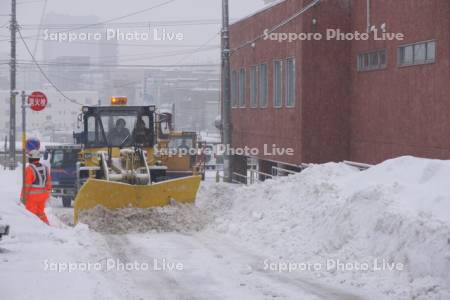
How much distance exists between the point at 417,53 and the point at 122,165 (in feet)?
25.5

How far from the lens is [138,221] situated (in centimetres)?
1652

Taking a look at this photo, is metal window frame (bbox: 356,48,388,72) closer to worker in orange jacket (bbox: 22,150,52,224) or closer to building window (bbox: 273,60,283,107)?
building window (bbox: 273,60,283,107)

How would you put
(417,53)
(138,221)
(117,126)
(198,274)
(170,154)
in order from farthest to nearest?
(170,154) < (117,126) < (417,53) < (138,221) < (198,274)

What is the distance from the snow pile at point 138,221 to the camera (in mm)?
16266

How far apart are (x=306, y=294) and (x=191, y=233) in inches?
255

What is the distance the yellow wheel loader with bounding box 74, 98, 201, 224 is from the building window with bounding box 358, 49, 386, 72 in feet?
20.6

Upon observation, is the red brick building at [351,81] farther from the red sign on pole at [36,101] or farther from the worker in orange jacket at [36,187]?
the worker in orange jacket at [36,187]

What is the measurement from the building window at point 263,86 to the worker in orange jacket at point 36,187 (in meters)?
13.3

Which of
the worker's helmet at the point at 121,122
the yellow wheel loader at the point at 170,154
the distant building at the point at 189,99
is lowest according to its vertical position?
the yellow wheel loader at the point at 170,154

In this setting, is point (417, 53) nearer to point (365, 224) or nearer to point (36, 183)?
point (365, 224)

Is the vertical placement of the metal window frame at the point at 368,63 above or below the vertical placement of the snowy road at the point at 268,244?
above

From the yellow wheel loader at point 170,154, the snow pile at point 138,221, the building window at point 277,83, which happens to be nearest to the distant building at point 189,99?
the building window at point 277,83

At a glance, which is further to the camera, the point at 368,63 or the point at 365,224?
the point at 368,63

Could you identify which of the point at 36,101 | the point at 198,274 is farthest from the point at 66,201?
→ the point at 198,274
